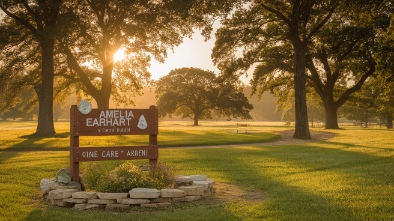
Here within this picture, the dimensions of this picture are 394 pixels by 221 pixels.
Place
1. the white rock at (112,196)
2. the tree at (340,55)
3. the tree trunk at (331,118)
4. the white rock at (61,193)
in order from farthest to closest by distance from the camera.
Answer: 1. the tree trunk at (331,118)
2. the tree at (340,55)
3. the white rock at (61,193)
4. the white rock at (112,196)

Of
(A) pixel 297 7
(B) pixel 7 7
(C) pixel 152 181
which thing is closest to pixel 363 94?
(A) pixel 297 7

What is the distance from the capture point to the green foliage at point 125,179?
371 inches

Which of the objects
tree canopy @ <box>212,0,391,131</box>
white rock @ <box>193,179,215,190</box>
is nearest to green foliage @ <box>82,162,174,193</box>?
white rock @ <box>193,179,215,190</box>

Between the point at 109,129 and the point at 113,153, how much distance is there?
2.10 feet

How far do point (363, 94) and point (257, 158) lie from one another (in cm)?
4499

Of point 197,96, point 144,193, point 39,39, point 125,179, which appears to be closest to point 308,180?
point 144,193

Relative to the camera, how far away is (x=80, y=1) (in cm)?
3216

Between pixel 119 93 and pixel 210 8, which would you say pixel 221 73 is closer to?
pixel 210 8

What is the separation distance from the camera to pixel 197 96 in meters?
77.0

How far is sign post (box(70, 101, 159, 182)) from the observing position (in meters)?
10.5

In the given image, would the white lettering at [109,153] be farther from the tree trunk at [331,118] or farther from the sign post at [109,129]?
the tree trunk at [331,118]

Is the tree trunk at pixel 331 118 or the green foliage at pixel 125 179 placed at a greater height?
the tree trunk at pixel 331 118

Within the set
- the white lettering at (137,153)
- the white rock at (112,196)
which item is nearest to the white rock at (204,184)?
the white lettering at (137,153)

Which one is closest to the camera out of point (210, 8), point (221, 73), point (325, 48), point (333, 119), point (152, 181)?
point (152, 181)
